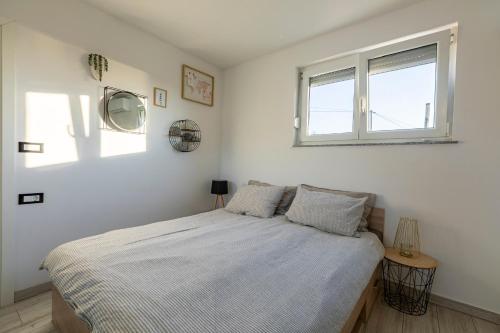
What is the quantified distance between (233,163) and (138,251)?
2.04 m

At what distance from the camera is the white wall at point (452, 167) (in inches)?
63.8

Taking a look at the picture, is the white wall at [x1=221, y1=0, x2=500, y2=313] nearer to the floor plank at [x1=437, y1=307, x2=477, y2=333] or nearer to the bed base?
the floor plank at [x1=437, y1=307, x2=477, y2=333]

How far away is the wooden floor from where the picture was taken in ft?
4.90

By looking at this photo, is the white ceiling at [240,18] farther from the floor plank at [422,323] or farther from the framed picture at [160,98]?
the floor plank at [422,323]

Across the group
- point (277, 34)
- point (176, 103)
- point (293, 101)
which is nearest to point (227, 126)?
point (176, 103)

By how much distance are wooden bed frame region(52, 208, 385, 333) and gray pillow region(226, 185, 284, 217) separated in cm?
94

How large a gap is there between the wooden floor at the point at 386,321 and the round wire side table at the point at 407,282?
Answer: 9cm

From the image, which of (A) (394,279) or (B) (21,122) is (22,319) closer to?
(B) (21,122)

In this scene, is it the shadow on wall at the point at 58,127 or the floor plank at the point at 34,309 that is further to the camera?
the shadow on wall at the point at 58,127

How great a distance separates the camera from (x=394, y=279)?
Result: 6.56ft

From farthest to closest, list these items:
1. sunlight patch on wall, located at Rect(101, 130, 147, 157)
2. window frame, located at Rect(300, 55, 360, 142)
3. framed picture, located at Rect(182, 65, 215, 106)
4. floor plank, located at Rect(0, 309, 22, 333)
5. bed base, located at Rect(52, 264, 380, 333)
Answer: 1. framed picture, located at Rect(182, 65, 215, 106)
2. window frame, located at Rect(300, 55, 360, 142)
3. sunlight patch on wall, located at Rect(101, 130, 147, 157)
4. floor plank, located at Rect(0, 309, 22, 333)
5. bed base, located at Rect(52, 264, 380, 333)

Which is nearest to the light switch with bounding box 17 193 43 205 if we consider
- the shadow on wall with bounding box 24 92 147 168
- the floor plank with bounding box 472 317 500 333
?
the shadow on wall with bounding box 24 92 147 168

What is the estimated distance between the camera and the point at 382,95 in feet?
7.02

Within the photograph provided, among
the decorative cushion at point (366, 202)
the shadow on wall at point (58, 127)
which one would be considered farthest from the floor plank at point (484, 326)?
the shadow on wall at point (58, 127)
